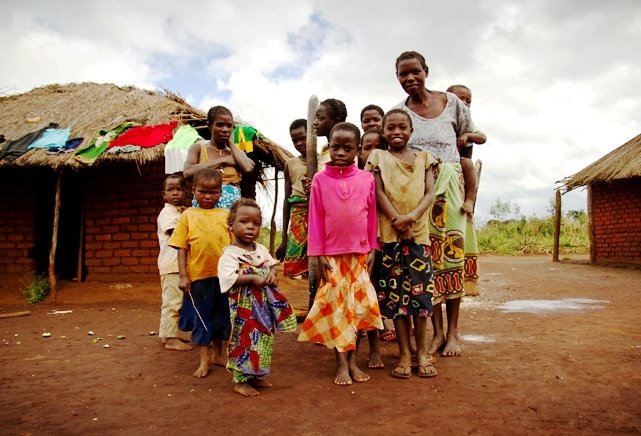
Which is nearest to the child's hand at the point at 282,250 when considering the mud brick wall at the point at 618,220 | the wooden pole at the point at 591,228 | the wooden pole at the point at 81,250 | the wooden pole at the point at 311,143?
the wooden pole at the point at 311,143

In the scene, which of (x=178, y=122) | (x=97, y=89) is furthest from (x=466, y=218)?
(x=97, y=89)

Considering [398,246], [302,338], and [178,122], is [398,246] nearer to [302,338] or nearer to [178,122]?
[302,338]

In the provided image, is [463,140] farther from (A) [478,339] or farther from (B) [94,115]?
(B) [94,115]

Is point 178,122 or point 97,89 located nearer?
point 178,122

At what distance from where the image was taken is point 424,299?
2982mm

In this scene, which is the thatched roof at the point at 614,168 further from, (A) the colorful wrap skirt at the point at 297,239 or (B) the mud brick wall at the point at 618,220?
(A) the colorful wrap skirt at the point at 297,239

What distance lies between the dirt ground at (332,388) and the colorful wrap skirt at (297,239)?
63 cm

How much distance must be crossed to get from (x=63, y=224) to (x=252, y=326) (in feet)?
25.1

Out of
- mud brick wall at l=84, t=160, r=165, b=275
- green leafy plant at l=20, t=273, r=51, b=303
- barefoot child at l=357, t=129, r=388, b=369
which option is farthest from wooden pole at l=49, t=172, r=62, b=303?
barefoot child at l=357, t=129, r=388, b=369

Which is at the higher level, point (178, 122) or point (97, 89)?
point (97, 89)

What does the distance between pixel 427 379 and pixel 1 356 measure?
128 inches

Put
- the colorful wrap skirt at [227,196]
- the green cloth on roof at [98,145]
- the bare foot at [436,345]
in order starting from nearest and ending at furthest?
1. the bare foot at [436,345]
2. the colorful wrap skirt at [227,196]
3. the green cloth on roof at [98,145]

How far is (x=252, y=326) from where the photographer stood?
275 centimetres

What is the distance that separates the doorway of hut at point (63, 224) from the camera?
26.2ft
